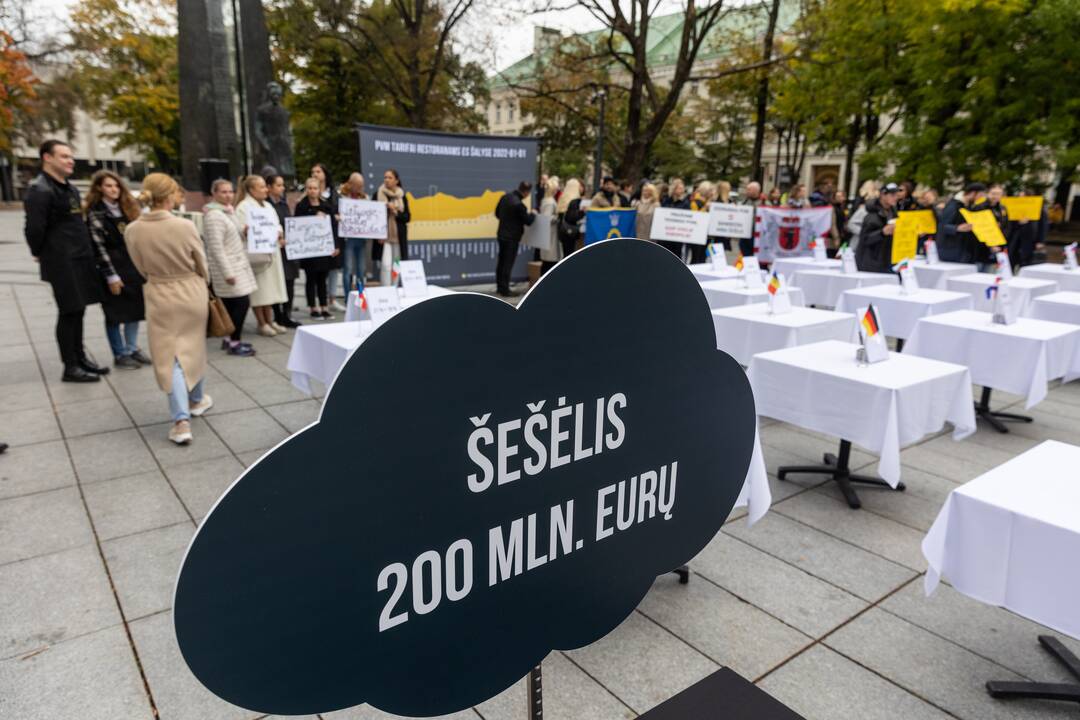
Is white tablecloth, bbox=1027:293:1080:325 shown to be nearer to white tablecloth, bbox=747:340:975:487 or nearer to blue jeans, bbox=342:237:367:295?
white tablecloth, bbox=747:340:975:487

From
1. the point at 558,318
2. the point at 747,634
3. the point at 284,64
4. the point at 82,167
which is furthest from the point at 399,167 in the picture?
the point at 82,167

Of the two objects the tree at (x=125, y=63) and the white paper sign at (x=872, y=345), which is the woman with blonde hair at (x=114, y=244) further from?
the tree at (x=125, y=63)

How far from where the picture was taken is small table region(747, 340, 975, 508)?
3996mm

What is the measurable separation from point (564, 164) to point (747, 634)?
4484 centimetres

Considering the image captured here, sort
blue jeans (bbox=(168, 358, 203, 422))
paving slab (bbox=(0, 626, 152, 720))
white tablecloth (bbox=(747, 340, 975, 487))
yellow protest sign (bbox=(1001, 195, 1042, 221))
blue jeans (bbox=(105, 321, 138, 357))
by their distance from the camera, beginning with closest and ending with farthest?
1. paving slab (bbox=(0, 626, 152, 720))
2. white tablecloth (bbox=(747, 340, 975, 487))
3. blue jeans (bbox=(168, 358, 203, 422))
4. blue jeans (bbox=(105, 321, 138, 357))
5. yellow protest sign (bbox=(1001, 195, 1042, 221))

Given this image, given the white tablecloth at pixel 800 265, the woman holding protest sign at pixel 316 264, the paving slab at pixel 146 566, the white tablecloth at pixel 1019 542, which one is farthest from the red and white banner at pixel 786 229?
the paving slab at pixel 146 566

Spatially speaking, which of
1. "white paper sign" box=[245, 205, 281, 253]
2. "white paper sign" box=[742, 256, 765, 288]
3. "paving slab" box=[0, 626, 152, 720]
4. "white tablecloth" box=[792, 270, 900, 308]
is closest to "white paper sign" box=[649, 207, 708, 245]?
"white tablecloth" box=[792, 270, 900, 308]

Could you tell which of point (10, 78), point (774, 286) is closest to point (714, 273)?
point (774, 286)

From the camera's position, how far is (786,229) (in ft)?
40.9

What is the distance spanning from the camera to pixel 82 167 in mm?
65125

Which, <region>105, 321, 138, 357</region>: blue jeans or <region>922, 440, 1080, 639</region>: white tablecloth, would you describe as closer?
<region>922, 440, 1080, 639</region>: white tablecloth

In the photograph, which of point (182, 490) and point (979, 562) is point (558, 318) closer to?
point (979, 562)

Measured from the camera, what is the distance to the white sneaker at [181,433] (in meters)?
5.07

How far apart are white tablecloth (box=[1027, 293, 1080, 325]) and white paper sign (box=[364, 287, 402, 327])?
6752 millimetres
